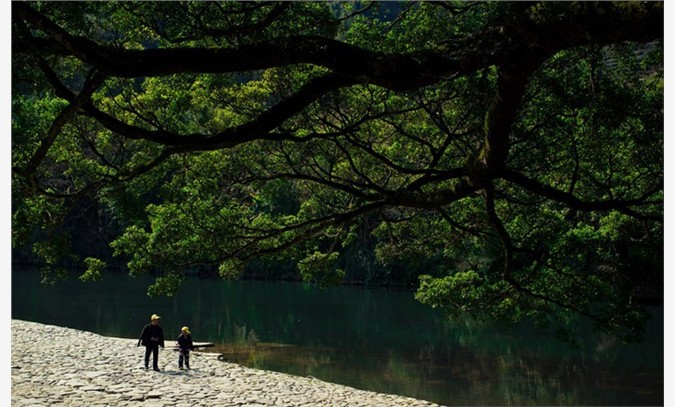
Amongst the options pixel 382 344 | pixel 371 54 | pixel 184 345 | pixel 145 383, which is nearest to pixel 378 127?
pixel 184 345

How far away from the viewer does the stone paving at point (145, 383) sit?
1369cm

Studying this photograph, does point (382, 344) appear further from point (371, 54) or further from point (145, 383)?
point (371, 54)

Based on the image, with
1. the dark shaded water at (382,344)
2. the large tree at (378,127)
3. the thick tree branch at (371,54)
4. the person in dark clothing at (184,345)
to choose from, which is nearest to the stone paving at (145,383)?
the person in dark clothing at (184,345)

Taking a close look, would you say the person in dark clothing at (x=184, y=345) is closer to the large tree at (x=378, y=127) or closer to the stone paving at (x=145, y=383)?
the stone paving at (x=145, y=383)

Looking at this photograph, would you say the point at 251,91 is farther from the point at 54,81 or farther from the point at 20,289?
the point at 20,289

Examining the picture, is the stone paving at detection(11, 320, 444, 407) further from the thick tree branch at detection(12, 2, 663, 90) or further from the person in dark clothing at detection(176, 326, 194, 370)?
the thick tree branch at detection(12, 2, 663, 90)

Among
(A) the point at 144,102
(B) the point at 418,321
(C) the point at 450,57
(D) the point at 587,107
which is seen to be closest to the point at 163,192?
(A) the point at 144,102

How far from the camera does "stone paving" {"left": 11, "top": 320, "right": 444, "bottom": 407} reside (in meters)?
13.7

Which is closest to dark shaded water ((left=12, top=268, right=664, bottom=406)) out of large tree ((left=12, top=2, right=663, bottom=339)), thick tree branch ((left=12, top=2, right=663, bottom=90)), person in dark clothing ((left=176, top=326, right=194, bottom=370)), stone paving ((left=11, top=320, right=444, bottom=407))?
stone paving ((left=11, top=320, right=444, bottom=407))

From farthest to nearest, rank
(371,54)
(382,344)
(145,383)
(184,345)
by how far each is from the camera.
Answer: (382,344)
(184,345)
(145,383)
(371,54)

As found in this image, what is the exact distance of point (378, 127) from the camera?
48.4 feet

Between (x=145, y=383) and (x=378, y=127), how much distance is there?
686cm

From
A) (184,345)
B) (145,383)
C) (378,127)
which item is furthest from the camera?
(184,345)

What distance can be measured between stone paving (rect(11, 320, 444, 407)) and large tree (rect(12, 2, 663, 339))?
2.65 m
